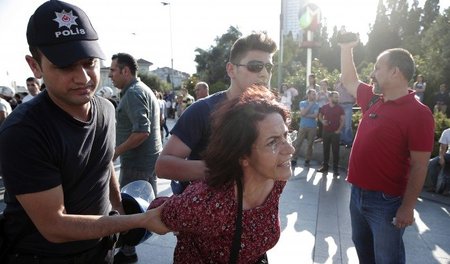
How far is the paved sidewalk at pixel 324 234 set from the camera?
410 cm

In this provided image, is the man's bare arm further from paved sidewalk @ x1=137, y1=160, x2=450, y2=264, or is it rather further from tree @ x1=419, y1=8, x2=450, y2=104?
tree @ x1=419, y1=8, x2=450, y2=104

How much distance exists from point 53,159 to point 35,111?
0.66 feet

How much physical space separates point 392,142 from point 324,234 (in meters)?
2.55

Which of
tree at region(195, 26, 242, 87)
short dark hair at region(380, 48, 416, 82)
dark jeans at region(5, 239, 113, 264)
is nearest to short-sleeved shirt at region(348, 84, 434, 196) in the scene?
short dark hair at region(380, 48, 416, 82)

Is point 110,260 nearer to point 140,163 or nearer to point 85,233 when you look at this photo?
point 85,233

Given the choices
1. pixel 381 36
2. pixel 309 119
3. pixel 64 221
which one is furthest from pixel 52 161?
pixel 381 36

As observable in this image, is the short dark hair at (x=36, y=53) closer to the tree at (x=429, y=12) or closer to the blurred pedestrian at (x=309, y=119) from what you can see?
the blurred pedestrian at (x=309, y=119)

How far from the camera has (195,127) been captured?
206cm

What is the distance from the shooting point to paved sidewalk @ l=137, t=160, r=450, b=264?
410cm

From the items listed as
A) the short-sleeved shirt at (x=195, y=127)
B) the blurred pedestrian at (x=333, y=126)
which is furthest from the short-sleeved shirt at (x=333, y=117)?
the short-sleeved shirt at (x=195, y=127)

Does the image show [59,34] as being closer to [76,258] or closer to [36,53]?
[36,53]

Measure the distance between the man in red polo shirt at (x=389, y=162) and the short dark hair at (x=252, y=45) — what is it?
0.91 metres

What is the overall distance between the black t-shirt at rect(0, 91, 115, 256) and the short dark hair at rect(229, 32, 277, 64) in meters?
0.92

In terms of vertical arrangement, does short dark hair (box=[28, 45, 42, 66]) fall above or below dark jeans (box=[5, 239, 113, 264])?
above
